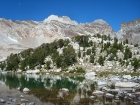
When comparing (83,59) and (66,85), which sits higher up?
(83,59)

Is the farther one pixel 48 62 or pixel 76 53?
pixel 76 53

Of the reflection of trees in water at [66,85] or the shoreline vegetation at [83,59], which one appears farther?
the shoreline vegetation at [83,59]

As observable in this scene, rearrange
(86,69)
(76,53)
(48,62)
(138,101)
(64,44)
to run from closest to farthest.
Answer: (138,101) → (86,69) → (48,62) → (76,53) → (64,44)

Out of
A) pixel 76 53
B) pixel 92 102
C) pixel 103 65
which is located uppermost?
pixel 76 53

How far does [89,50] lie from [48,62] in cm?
1996

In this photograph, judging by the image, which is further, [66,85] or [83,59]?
[83,59]

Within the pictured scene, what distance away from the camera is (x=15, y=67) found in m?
104

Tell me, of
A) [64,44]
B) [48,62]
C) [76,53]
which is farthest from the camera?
[64,44]

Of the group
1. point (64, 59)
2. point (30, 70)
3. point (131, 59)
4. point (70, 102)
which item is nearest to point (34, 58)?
point (30, 70)

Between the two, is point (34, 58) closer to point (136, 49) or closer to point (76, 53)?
point (76, 53)

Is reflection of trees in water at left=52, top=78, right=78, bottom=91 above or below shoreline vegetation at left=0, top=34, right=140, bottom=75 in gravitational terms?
below

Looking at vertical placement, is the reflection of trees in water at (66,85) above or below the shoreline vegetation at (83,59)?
below

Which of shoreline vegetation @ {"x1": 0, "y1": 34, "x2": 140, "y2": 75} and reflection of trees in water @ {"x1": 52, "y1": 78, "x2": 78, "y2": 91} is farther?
shoreline vegetation @ {"x1": 0, "y1": 34, "x2": 140, "y2": 75}

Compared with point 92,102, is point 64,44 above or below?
above
